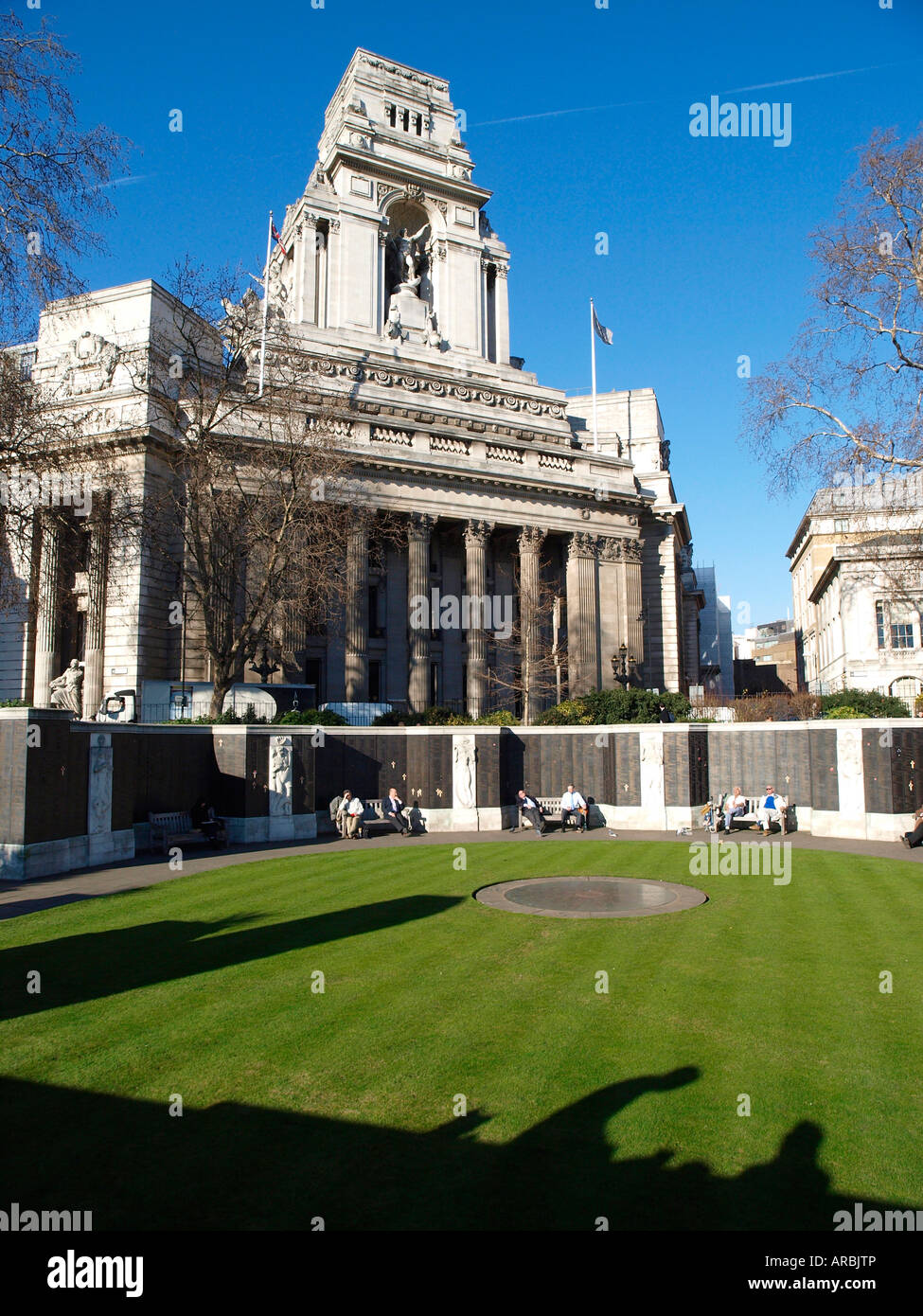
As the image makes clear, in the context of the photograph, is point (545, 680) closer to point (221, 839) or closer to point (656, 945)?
point (221, 839)

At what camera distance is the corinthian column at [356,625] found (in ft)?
145

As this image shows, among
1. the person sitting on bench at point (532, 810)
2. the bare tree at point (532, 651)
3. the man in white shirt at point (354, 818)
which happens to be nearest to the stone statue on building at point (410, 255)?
the bare tree at point (532, 651)

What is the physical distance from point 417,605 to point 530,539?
9028 millimetres

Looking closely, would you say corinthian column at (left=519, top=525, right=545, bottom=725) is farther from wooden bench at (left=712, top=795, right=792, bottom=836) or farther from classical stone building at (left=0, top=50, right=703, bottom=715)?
wooden bench at (left=712, top=795, right=792, bottom=836)

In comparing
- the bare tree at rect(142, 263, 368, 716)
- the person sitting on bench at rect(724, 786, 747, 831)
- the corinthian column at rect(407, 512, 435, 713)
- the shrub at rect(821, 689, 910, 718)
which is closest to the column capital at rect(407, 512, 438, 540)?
the corinthian column at rect(407, 512, 435, 713)

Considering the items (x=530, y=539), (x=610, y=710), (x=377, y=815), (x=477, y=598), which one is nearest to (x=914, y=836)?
(x=377, y=815)

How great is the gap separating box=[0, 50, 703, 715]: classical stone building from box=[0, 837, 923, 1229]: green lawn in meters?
28.8

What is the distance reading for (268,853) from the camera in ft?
70.2

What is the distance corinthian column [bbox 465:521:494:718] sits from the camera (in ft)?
161

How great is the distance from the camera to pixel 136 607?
130ft

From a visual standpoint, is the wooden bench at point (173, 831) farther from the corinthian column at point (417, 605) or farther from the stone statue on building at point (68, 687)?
the corinthian column at point (417, 605)

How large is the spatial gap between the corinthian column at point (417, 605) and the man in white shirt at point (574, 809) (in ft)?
70.5

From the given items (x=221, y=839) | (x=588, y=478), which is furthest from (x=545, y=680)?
(x=221, y=839)

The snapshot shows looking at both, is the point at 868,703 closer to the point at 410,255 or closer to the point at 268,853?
the point at 268,853
